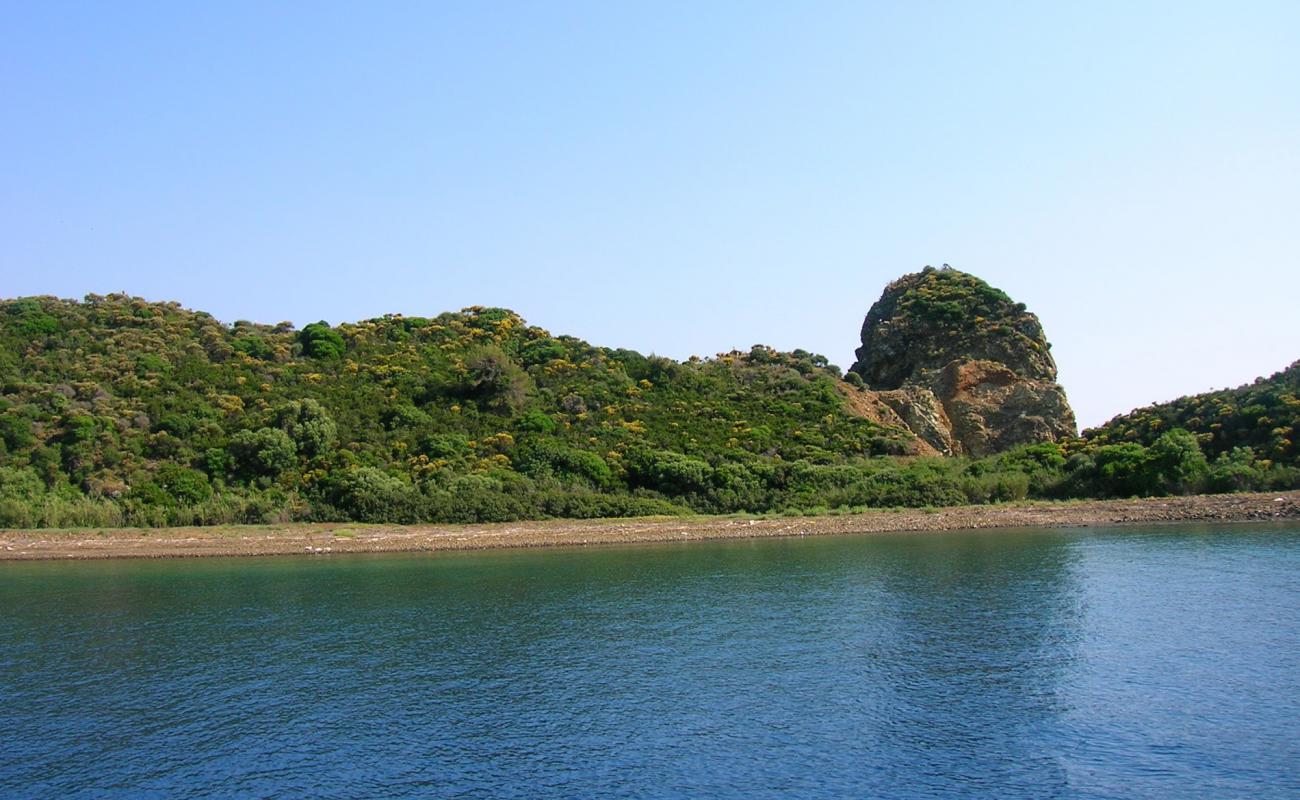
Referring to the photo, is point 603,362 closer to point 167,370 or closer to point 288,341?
point 288,341

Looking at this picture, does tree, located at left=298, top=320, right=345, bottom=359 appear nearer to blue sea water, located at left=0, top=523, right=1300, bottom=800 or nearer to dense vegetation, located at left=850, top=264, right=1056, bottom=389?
blue sea water, located at left=0, top=523, right=1300, bottom=800

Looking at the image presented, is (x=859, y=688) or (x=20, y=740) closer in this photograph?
(x=20, y=740)

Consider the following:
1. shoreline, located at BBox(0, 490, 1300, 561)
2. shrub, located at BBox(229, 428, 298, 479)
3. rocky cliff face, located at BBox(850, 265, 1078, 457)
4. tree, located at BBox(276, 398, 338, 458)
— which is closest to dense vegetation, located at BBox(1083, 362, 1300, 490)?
shoreline, located at BBox(0, 490, 1300, 561)

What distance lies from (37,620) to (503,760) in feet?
58.4

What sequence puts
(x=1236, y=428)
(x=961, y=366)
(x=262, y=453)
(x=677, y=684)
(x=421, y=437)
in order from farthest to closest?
(x=961, y=366), (x=421, y=437), (x=1236, y=428), (x=262, y=453), (x=677, y=684)

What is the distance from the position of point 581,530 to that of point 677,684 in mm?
28351

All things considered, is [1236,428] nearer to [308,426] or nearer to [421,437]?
[421,437]

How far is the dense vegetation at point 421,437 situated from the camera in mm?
49000

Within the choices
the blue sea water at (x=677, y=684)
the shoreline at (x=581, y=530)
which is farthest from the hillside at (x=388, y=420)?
the blue sea water at (x=677, y=684)

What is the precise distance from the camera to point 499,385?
210 ft

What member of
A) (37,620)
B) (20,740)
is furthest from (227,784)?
(37,620)

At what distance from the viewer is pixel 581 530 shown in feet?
152

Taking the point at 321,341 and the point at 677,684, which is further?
the point at 321,341

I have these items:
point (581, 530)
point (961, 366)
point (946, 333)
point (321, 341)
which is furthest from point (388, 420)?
A: point (946, 333)
